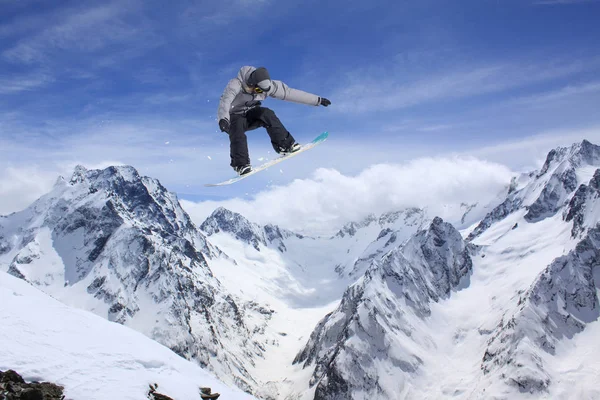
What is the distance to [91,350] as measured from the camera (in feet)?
63.7

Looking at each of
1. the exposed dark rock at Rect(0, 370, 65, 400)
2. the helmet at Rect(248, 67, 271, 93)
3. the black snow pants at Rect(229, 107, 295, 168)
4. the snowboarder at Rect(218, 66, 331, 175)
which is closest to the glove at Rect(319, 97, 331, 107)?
the snowboarder at Rect(218, 66, 331, 175)

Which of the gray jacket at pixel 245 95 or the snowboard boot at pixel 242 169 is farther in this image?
the snowboard boot at pixel 242 169

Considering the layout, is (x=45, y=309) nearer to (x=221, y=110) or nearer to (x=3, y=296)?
(x=3, y=296)

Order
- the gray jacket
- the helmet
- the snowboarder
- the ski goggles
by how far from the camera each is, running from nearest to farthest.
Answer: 1. the helmet
2. the ski goggles
3. the snowboarder
4. the gray jacket

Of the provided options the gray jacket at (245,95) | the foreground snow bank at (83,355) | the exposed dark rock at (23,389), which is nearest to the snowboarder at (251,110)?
the gray jacket at (245,95)

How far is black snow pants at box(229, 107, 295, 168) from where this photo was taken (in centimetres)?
1938

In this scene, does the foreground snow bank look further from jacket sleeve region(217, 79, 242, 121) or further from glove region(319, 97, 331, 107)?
glove region(319, 97, 331, 107)

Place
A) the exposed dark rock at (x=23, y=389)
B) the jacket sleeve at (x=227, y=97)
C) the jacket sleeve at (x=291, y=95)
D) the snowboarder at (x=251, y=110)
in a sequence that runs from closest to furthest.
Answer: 1. the exposed dark rock at (x=23, y=389)
2. the snowboarder at (x=251, y=110)
3. the jacket sleeve at (x=227, y=97)
4. the jacket sleeve at (x=291, y=95)

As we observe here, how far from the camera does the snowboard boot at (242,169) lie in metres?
19.7

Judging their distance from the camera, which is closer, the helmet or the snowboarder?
the helmet

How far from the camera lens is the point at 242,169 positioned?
64.7 ft

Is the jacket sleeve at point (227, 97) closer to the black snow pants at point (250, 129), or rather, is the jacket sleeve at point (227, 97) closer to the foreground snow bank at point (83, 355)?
the black snow pants at point (250, 129)

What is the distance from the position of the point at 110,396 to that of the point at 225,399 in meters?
5.88

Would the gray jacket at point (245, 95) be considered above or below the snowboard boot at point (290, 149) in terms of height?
above
